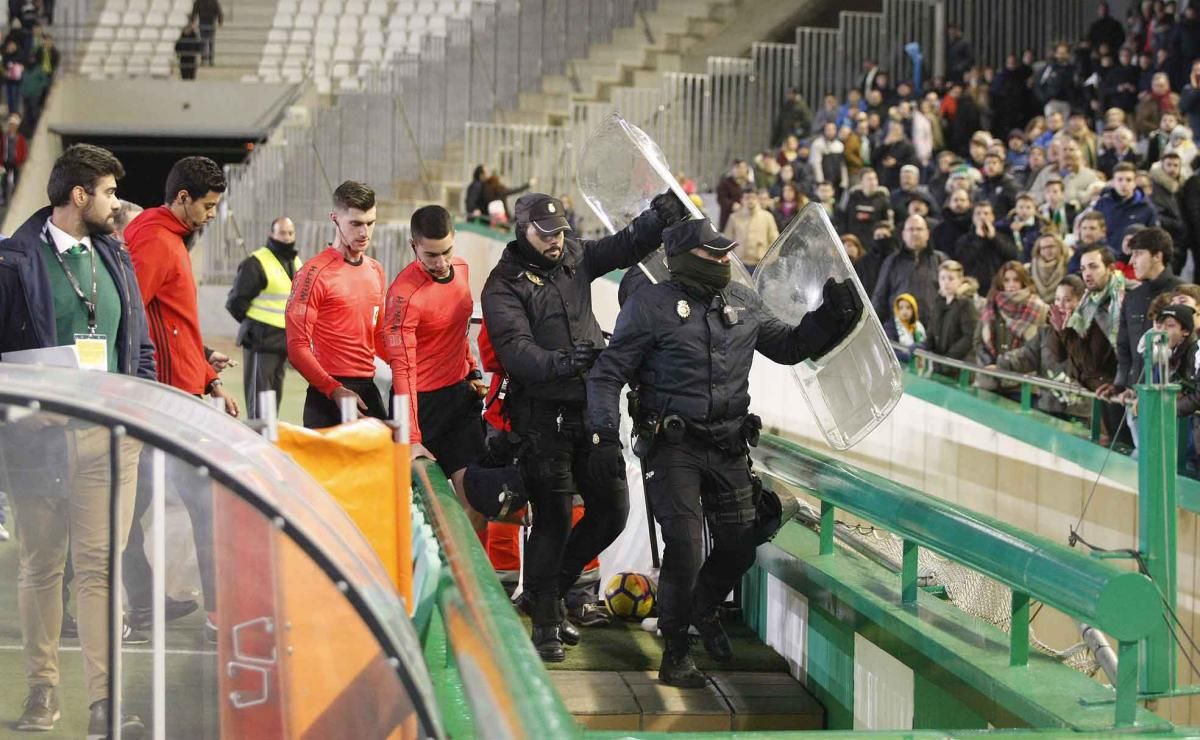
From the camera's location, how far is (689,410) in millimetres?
5609

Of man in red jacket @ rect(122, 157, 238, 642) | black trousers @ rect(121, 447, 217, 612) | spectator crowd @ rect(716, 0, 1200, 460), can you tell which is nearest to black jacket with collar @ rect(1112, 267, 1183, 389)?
spectator crowd @ rect(716, 0, 1200, 460)

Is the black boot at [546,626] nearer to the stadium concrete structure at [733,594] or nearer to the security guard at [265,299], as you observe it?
the stadium concrete structure at [733,594]

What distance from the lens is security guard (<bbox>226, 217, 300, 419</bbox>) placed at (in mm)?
10328

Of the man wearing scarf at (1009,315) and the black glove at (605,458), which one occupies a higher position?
the black glove at (605,458)

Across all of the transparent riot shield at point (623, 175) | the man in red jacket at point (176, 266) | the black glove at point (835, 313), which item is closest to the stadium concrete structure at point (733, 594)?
the black glove at point (835, 313)

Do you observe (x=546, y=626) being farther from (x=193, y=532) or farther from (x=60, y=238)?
(x=193, y=532)

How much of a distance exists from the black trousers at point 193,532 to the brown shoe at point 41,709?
0.85 feet

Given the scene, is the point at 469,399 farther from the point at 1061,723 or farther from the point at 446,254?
the point at 1061,723

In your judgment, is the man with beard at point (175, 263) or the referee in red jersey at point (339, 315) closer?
the man with beard at point (175, 263)

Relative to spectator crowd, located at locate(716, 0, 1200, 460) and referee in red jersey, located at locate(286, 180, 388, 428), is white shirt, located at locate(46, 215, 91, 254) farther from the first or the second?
spectator crowd, located at locate(716, 0, 1200, 460)

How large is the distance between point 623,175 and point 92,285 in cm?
244

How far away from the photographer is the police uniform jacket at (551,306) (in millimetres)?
5898

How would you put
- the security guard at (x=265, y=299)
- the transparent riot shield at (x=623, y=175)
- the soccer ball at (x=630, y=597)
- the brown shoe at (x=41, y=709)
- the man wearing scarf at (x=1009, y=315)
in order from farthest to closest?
1. the man wearing scarf at (x=1009, y=315)
2. the security guard at (x=265, y=299)
3. the transparent riot shield at (x=623, y=175)
4. the soccer ball at (x=630, y=597)
5. the brown shoe at (x=41, y=709)

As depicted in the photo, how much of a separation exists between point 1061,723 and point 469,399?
320cm
